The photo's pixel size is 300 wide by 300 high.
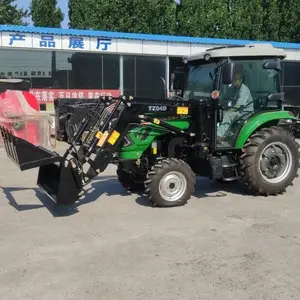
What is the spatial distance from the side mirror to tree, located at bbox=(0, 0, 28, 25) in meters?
32.6

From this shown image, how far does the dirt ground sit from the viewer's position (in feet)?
13.0

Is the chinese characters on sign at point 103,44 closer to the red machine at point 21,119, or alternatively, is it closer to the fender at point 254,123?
the red machine at point 21,119

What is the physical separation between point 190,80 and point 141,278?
4.29 meters

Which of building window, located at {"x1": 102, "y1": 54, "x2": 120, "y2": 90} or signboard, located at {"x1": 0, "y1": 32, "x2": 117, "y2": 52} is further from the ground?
signboard, located at {"x1": 0, "y1": 32, "x2": 117, "y2": 52}

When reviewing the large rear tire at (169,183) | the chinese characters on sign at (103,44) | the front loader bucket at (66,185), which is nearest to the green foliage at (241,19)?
the chinese characters on sign at (103,44)

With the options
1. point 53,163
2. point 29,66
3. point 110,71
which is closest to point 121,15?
point 110,71

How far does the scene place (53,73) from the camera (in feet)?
54.1

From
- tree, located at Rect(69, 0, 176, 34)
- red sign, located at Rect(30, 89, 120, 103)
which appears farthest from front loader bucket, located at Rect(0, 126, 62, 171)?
tree, located at Rect(69, 0, 176, 34)

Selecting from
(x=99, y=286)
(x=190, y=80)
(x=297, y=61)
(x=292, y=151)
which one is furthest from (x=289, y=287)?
(x=297, y=61)

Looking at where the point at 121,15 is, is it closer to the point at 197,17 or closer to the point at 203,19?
the point at 197,17

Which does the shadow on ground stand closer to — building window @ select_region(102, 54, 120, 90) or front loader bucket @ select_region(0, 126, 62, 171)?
front loader bucket @ select_region(0, 126, 62, 171)

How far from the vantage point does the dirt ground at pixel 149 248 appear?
3.96m

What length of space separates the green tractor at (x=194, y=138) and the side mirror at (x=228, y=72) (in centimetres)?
1

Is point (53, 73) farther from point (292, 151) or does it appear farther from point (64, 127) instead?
point (292, 151)
